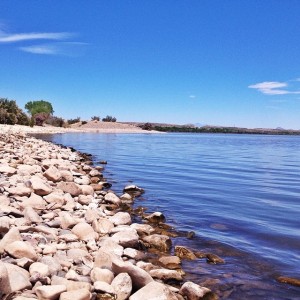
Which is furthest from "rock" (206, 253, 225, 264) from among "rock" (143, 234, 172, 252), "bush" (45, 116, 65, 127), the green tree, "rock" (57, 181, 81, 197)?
the green tree

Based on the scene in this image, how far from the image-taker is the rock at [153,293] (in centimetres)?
384

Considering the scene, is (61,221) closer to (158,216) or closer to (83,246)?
(83,246)

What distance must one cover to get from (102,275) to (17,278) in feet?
2.94

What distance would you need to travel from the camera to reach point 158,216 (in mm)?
7691

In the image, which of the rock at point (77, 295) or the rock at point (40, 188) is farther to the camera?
the rock at point (40, 188)

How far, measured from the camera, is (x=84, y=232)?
18.8 feet

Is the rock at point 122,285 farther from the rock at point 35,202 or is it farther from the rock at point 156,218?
the rock at point 156,218

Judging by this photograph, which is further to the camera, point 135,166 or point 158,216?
point 135,166

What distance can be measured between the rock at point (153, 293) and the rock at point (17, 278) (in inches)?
41.0

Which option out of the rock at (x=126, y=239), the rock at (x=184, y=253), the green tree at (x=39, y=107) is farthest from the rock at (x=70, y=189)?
the green tree at (x=39, y=107)

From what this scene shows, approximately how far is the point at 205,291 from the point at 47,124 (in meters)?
80.1

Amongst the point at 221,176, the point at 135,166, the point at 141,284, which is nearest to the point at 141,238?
the point at 141,284

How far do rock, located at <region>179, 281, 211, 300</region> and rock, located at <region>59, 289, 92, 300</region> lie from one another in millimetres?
1114

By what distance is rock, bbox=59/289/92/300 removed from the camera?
3588mm
